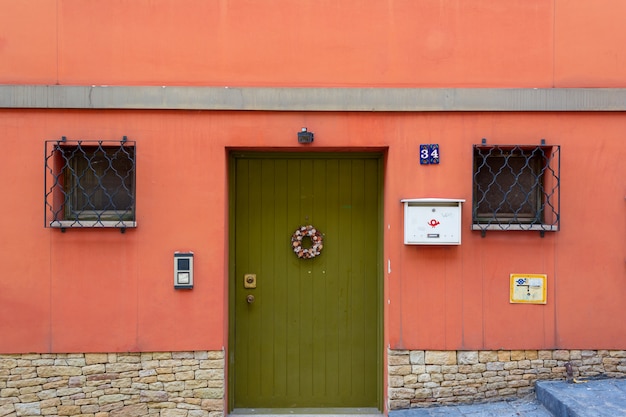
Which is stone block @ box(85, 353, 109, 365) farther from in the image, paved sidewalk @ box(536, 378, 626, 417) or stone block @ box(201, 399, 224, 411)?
paved sidewalk @ box(536, 378, 626, 417)

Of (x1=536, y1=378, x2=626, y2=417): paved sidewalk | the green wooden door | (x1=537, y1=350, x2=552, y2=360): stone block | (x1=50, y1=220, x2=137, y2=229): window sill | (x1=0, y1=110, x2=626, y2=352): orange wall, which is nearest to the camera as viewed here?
(x1=536, y1=378, x2=626, y2=417): paved sidewalk

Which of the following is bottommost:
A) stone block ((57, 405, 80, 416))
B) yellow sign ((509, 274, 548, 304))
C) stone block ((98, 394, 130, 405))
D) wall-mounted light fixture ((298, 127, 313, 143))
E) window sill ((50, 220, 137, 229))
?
stone block ((57, 405, 80, 416))

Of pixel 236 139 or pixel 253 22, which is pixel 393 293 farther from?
pixel 253 22

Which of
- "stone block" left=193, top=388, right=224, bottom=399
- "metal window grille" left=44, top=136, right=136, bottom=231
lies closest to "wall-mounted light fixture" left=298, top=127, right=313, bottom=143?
"metal window grille" left=44, top=136, right=136, bottom=231

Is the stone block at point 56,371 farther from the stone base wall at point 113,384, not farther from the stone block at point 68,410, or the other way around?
the stone block at point 68,410

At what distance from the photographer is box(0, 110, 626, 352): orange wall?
502 cm

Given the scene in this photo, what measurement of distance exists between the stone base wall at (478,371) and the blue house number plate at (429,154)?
6.12ft

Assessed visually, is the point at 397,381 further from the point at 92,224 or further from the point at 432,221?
the point at 92,224

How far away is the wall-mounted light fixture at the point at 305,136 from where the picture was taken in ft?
16.4

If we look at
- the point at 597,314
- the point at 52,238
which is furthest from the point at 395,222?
the point at 52,238

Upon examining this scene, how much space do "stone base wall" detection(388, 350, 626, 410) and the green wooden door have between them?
1.40 feet

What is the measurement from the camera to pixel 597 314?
5.12 meters

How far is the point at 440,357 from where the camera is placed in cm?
511

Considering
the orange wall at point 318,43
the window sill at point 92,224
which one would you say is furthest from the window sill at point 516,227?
the window sill at point 92,224
